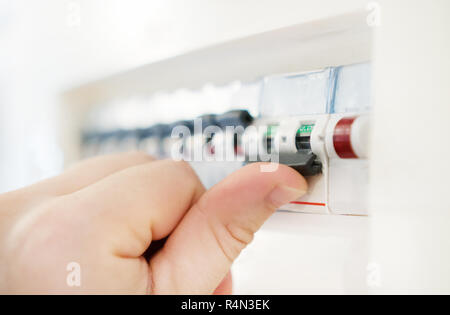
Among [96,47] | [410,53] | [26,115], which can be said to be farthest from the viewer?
[26,115]

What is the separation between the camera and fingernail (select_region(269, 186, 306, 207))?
265mm

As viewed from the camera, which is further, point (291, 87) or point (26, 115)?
point (26, 115)

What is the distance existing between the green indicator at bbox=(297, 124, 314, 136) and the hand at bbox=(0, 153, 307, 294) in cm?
4

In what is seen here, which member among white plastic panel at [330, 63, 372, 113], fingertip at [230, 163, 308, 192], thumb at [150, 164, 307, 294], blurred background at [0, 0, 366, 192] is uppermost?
blurred background at [0, 0, 366, 192]

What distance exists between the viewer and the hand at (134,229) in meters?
0.24

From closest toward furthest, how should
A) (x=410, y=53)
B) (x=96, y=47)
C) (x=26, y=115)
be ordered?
(x=410, y=53), (x=96, y=47), (x=26, y=115)

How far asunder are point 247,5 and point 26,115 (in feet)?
1.74

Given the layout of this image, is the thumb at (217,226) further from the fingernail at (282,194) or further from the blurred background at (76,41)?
the blurred background at (76,41)

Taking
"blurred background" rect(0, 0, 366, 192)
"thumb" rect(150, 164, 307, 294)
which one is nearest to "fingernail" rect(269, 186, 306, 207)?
"thumb" rect(150, 164, 307, 294)

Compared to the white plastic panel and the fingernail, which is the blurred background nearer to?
the white plastic panel

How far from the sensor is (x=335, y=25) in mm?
280
